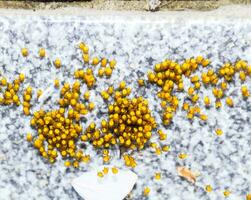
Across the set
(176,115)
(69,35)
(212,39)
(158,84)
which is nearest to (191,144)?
(176,115)

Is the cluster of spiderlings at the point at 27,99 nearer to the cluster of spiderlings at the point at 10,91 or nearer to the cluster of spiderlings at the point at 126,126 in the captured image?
the cluster of spiderlings at the point at 10,91

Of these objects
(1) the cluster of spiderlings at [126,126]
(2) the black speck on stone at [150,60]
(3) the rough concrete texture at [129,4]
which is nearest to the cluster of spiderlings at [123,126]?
(1) the cluster of spiderlings at [126,126]

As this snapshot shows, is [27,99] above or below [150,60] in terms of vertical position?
below

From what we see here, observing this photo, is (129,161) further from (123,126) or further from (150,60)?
(150,60)

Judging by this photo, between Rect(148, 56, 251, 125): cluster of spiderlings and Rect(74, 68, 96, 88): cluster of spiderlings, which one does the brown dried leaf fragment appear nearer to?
Rect(148, 56, 251, 125): cluster of spiderlings

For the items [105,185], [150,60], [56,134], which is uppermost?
[150,60]

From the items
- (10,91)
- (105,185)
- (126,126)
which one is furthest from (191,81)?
(10,91)

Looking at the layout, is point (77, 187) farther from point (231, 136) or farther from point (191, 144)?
point (231, 136)
